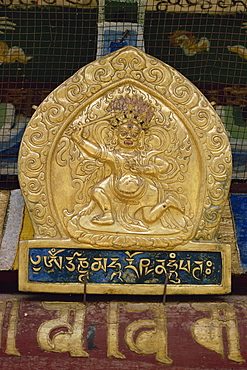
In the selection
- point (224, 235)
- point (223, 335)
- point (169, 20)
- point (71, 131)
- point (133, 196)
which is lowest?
point (223, 335)

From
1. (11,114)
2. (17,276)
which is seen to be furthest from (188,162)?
(11,114)

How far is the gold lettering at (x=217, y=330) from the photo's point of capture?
5152 millimetres

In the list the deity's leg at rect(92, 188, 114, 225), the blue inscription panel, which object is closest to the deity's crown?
the deity's leg at rect(92, 188, 114, 225)

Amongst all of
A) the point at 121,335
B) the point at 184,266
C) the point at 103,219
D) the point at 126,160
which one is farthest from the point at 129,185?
the point at 121,335

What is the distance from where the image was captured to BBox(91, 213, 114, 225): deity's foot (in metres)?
5.36

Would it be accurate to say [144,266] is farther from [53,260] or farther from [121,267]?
[53,260]

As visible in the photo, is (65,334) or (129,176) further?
(129,176)

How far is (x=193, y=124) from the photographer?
18.2 feet

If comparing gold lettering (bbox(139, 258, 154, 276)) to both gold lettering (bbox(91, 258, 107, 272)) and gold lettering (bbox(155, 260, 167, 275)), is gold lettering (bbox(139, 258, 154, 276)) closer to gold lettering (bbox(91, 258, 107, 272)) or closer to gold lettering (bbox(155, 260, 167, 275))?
gold lettering (bbox(155, 260, 167, 275))

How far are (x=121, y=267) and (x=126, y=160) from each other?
727mm

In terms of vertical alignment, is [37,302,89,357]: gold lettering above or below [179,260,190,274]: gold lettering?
below

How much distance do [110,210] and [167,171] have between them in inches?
18.9

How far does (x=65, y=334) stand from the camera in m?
5.17

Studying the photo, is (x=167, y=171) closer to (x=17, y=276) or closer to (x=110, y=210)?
(x=110, y=210)
